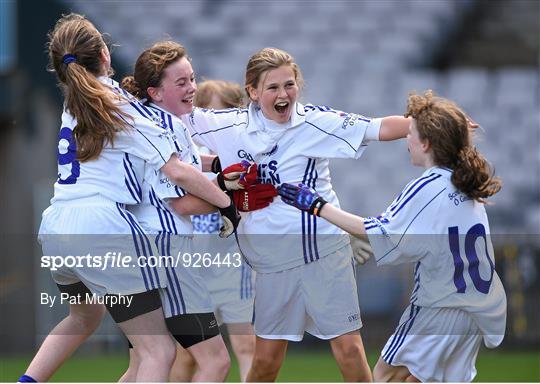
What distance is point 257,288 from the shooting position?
200 inches

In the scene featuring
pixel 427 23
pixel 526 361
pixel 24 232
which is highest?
pixel 427 23

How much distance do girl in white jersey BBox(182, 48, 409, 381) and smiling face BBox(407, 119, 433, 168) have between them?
410 mm

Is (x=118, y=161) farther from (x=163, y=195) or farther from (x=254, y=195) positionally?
(x=254, y=195)

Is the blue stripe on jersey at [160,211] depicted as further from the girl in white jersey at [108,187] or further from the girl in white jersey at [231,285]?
the girl in white jersey at [231,285]

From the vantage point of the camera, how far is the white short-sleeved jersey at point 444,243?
4.40 meters

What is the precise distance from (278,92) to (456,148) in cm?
90

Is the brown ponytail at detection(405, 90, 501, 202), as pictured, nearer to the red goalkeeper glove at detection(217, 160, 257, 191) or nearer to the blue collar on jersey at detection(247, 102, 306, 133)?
the blue collar on jersey at detection(247, 102, 306, 133)

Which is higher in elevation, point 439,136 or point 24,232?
point 439,136

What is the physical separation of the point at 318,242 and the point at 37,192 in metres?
7.20

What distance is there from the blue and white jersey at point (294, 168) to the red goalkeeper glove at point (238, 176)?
0.16 metres

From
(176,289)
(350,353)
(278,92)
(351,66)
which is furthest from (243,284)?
(351,66)

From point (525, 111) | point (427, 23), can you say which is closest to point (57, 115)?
point (427, 23)

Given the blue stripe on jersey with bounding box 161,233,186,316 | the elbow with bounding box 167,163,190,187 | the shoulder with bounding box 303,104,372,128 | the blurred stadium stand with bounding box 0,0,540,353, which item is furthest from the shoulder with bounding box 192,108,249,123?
the blurred stadium stand with bounding box 0,0,540,353

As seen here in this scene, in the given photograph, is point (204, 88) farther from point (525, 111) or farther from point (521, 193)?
point (525, 111)
